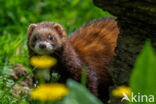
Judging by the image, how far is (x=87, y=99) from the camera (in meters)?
2.26

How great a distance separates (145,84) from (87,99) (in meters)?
0.34

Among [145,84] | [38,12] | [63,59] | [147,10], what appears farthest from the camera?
[38,12]

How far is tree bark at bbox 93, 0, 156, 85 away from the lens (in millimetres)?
3323

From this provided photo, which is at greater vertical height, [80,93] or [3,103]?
[80,93]

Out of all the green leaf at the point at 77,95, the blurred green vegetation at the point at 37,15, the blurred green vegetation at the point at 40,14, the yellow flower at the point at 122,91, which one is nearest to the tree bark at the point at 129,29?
the yellow flower at the point at 122,91

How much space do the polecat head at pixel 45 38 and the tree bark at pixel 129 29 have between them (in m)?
1.31

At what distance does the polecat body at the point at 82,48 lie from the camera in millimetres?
5289

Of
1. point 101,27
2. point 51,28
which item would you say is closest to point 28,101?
Answer: point 51,28

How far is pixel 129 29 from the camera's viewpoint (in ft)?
12.2

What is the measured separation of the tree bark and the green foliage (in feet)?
3.72

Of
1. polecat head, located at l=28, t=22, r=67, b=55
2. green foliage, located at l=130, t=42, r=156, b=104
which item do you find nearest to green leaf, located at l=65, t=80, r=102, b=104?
green foliage, located at l=130, t=42, r=156, b=104

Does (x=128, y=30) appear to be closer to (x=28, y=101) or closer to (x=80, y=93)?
(x=28, y=101)

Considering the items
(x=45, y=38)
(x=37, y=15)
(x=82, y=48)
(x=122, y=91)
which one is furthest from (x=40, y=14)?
(x=122, y=91)

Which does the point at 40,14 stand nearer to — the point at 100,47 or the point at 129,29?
the point at 100,47
